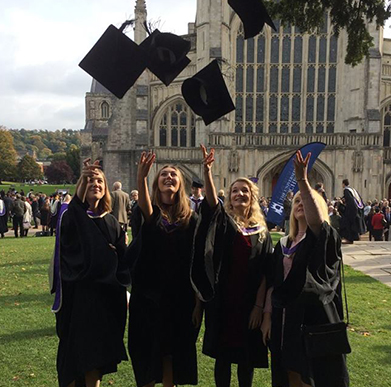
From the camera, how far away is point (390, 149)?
2558 cm

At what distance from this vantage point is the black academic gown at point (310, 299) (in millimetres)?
2828

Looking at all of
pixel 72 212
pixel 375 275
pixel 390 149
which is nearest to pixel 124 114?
pixel 390 149

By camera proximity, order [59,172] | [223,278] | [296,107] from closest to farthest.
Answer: [223,278], [296,107], [59,172]

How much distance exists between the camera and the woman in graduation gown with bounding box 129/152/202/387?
123 inches

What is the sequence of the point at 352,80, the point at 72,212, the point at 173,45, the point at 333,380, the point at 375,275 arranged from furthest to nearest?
the point at 352,80 → the point at 375,275 → the point at 173,45 → the point at 72,212 → the point at 333,380

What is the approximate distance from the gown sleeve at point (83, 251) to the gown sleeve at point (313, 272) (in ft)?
4.20

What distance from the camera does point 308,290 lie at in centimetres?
281

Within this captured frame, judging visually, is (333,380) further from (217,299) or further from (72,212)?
(72,212)

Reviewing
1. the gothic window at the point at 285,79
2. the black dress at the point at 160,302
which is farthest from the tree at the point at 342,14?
the gothic window at the point at 285,79

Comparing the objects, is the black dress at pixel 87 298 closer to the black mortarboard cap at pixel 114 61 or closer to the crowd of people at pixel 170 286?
the crowd of people at pixel 170 286

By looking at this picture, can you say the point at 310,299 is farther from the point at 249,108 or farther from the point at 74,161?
the point at 74,161

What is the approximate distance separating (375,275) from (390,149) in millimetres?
20179

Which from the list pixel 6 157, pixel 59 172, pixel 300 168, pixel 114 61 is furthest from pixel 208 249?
pixel 59 172

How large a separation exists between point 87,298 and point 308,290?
63.6 inches
